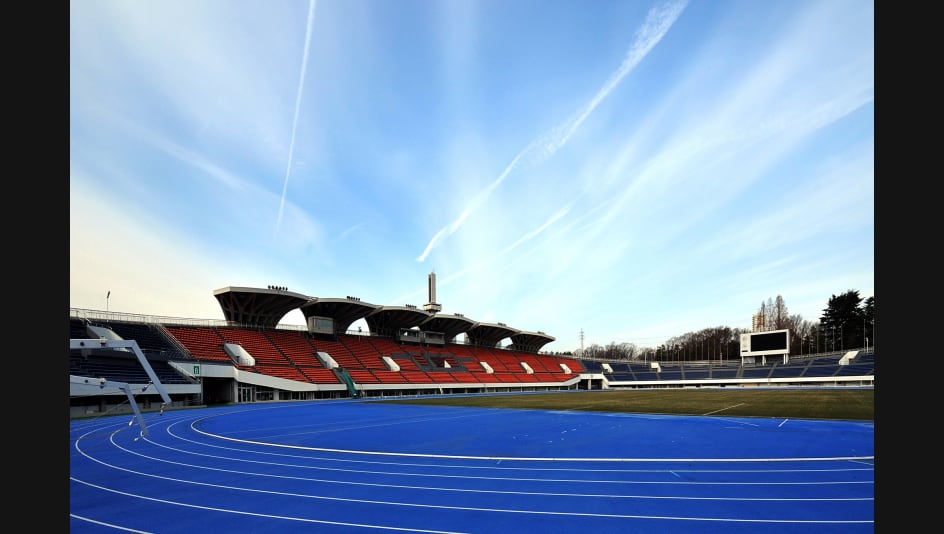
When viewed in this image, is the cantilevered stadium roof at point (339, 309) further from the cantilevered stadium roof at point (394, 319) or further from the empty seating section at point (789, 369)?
the empty seating section at point (789, 369)

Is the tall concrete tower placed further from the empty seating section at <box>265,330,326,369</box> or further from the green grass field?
the green grass field

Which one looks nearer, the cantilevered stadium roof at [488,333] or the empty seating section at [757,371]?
the empty seating section at [757,371]

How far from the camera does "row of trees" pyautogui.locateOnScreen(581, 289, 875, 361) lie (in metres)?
108

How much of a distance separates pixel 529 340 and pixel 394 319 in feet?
127

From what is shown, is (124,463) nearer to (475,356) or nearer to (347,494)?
(347,494)

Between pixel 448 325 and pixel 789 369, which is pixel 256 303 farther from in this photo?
pixel 789 369

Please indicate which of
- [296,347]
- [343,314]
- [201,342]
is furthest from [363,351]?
[201,342]

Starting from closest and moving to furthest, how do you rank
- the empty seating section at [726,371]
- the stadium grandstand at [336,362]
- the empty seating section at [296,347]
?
the stadium grandstand at [336,362]
the empty seating section at [296,347]
the empty seating section at [726,371]

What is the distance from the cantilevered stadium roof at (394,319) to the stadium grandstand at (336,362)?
0.60ft

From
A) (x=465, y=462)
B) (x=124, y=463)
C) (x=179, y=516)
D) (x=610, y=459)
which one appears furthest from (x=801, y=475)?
(x=124, y=463)

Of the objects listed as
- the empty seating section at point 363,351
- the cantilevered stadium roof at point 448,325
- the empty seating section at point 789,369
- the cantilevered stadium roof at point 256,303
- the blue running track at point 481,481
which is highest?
the cantilevered stadium roof at point 256,303

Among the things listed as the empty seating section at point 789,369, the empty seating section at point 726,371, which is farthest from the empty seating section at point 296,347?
the empty seating section at point 789,369

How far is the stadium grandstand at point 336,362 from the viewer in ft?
124
